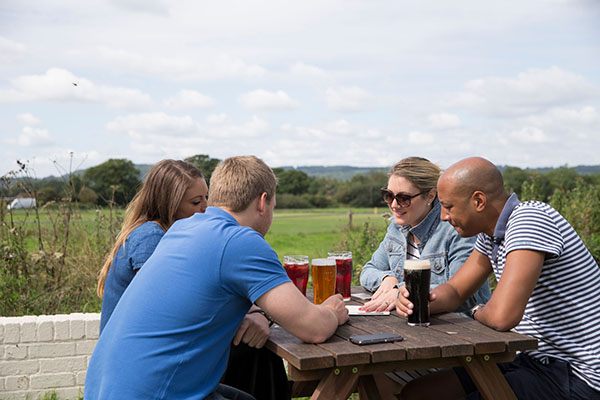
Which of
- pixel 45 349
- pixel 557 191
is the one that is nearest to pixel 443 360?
pixel 45 349

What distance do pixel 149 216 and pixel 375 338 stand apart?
5.11 feet

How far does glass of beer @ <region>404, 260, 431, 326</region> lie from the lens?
8.61 feet

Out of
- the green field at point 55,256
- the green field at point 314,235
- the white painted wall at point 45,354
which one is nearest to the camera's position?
→ the white painted wall at point 45,354

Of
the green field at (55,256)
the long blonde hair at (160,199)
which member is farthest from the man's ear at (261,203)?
the green field at (55,256)

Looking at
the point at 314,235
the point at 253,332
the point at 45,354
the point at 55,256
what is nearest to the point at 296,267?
the point at 253,332

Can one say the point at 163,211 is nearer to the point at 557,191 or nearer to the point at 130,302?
the point at 130,302

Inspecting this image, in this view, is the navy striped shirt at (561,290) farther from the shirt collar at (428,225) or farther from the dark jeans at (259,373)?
the dark jeans at (259,373)

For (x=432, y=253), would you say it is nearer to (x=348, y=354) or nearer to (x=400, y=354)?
(x=400, y=354)

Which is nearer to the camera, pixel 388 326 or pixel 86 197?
pixel 388 326

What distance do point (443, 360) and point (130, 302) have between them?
50.3 inches

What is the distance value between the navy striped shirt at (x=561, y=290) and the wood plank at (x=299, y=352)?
3.01 feet

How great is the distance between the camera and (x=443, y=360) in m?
2.41

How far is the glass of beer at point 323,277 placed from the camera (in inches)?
120

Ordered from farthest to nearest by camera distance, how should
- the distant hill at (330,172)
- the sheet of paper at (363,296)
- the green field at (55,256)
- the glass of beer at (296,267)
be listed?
1. the distant hill at (330,172)
2. the green field at (55,256)
3. the sheet of paper at (363,296)
4. the glass of beer at (296,267)
